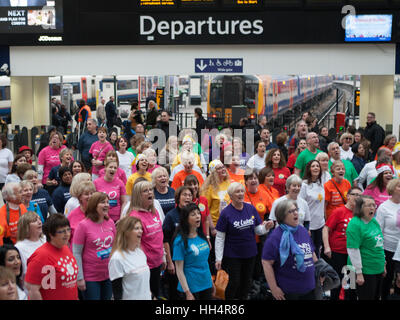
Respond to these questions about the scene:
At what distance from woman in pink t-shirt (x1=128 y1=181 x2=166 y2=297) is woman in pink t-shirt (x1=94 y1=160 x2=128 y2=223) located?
1.64m

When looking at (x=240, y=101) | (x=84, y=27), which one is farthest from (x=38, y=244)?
(x=240, y=101)

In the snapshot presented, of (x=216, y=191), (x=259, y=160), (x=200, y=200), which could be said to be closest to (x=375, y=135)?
(x=259, y=160)

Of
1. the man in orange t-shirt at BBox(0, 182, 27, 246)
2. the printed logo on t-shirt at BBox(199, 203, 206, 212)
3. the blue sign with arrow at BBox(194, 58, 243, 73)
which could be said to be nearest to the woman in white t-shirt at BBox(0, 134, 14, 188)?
the man in orange t-shirt at BBox(0, 182, 27, 246)

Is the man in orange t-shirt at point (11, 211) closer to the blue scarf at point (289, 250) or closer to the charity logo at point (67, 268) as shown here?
the charity logo at point (67, 268)

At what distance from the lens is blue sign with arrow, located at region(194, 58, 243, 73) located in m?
16.0

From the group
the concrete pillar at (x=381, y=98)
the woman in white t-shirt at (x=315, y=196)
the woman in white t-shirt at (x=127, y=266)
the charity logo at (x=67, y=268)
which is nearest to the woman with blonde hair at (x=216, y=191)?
the woman in white t-shirt at (x=315, y=196)

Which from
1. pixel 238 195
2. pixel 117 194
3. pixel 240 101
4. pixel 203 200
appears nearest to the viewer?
pixel 238 195

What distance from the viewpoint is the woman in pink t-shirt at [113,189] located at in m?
8.30

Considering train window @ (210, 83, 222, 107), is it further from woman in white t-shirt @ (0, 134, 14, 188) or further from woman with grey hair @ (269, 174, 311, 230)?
woman with grey hair @ (269, 174, 311, 230)

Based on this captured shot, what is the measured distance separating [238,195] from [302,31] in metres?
9.86

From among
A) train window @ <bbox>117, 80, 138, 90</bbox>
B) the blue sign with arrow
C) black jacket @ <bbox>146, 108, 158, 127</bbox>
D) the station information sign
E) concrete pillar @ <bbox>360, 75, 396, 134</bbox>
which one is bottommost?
black jacket @ <bbox>146, 108, 158, 127</bbox>
